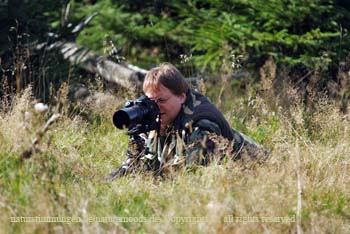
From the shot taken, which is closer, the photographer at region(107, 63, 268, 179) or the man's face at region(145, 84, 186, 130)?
the photographer at region(107, 63, 268, 179)

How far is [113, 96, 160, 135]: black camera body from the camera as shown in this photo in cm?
428

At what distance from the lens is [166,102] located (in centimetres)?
458

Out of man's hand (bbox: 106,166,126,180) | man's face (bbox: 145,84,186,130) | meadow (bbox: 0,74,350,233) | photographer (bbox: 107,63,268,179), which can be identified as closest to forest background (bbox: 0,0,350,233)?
meadow (bbox: 0,74,350,233)

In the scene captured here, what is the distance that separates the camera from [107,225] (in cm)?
351

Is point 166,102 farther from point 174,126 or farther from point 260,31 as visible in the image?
point 260,31

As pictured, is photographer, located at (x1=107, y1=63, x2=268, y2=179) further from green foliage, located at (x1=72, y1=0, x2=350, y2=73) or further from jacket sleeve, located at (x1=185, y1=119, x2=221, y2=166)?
green foliage, located at (x1=72, y1=0, x2=350, y2=73)

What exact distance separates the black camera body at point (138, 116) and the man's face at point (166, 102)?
0.31 feet

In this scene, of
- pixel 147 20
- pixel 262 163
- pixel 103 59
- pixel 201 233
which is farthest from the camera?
pixel 147 20

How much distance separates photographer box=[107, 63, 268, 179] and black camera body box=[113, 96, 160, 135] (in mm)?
106

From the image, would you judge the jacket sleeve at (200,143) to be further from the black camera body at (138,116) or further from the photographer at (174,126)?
the black camera body at (138,116)

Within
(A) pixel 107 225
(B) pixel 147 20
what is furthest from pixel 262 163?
(B) pixel 147 20

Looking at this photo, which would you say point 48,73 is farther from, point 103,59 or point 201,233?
point 201,233

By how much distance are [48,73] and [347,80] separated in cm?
315

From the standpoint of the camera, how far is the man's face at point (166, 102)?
4574mm
